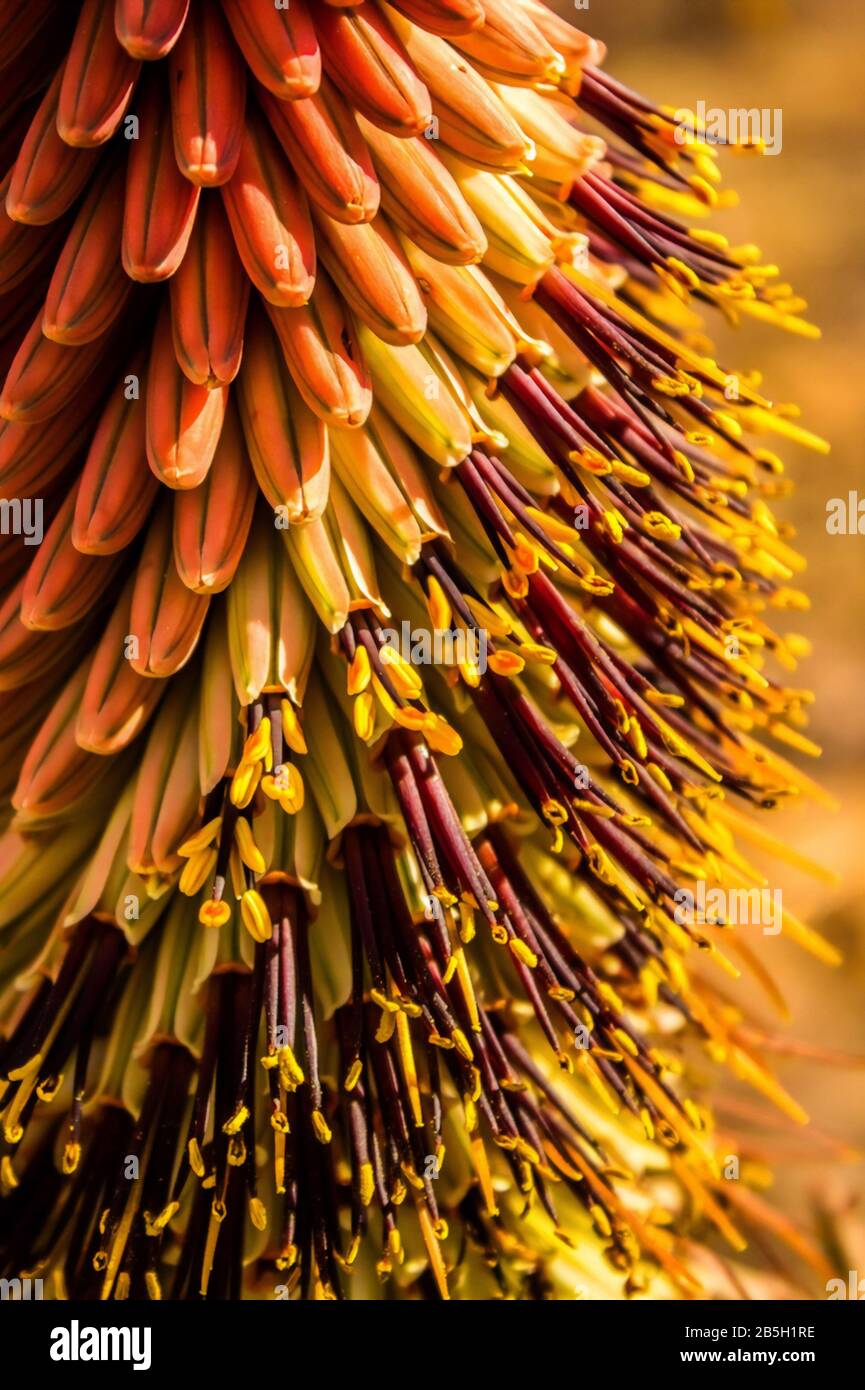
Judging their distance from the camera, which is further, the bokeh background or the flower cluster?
the bokeh background

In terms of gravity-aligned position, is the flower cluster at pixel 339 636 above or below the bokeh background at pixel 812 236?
below

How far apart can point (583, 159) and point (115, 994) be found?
0.79 metres

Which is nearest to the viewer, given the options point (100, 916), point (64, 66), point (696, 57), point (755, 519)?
point (64, 66)

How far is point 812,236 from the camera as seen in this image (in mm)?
3078

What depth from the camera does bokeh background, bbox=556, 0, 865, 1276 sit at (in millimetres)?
2934

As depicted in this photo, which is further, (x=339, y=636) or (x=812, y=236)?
(x=812, y=236)

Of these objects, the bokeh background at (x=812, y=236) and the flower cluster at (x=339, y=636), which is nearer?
the flower cluster at (x=339, y=636)

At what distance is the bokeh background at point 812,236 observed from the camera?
2934 millimetres

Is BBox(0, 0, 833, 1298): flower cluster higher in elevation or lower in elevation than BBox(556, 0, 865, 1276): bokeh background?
lower

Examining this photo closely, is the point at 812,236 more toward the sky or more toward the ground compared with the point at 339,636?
more toward the sky

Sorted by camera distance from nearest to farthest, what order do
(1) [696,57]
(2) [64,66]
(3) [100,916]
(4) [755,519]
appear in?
(2) [64,66] < (3) [100,916] < (4) [755,519] < (1) [696,57]

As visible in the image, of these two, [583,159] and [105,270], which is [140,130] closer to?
[105,270]
